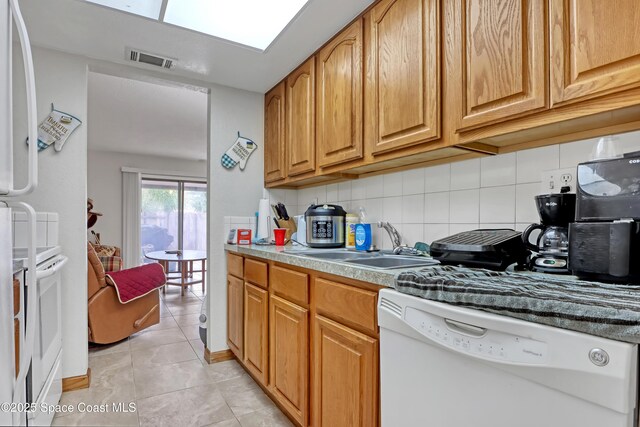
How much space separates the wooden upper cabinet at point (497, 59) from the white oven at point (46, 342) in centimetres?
168

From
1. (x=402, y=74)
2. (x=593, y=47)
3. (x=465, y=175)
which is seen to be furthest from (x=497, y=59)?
(x=465, y=175)

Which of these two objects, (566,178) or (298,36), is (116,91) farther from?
Result: (566,178)

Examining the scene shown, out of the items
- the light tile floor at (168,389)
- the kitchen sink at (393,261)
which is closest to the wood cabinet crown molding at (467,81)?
the kitchen sink at (393,261)

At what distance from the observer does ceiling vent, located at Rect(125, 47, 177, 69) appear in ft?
6.65

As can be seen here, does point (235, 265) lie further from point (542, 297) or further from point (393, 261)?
point (542, 297)

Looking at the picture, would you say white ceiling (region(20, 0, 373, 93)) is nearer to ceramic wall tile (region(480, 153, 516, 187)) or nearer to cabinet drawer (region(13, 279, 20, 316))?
ceramic wall tile (region(480, 153, 516, 187))

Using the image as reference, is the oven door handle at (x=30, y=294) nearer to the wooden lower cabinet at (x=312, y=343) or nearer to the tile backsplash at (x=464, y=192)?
the wooden lower cabinet at (x=312, y=343)

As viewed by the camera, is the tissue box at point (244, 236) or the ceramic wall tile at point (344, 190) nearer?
the ceramic wall tile at point (344, 190)

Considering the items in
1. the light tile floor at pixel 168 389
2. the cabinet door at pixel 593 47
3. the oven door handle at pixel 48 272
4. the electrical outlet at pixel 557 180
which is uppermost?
the cabinet door at pixel 593 47

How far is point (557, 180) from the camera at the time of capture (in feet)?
3.89

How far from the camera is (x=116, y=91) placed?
119 inches

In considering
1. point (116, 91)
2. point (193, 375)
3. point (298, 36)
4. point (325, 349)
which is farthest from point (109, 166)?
point (325, 349)

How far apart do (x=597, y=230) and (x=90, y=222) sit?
4.52 metres

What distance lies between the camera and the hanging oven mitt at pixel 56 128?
198 centimetres
